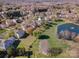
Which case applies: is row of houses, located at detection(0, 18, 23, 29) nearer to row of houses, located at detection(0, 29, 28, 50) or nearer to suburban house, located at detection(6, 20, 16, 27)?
suburban house, located at detection(6, 20, 16, 27)

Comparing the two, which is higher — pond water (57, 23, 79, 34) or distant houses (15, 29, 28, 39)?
pond water (57, 23, 79, 34)

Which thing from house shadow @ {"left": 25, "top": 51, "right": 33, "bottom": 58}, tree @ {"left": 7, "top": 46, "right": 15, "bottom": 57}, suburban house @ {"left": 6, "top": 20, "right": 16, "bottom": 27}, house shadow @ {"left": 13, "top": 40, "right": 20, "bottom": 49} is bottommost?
house shadow @ {"left": 25, "top": 51, "right": 33, "bottom": 58}

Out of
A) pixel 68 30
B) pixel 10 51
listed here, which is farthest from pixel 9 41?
pixel 68 30

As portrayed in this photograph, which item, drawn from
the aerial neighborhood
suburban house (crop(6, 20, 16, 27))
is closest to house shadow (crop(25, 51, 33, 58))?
the aerial neighborhood

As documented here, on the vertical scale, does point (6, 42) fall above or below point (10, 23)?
below

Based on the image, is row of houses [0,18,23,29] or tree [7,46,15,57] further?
row of houses [0,18,23,29]

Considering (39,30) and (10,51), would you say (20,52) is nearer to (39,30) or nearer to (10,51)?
(10,51)

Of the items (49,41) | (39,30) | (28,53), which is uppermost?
(39,30)

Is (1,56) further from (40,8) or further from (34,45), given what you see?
(40,8)
